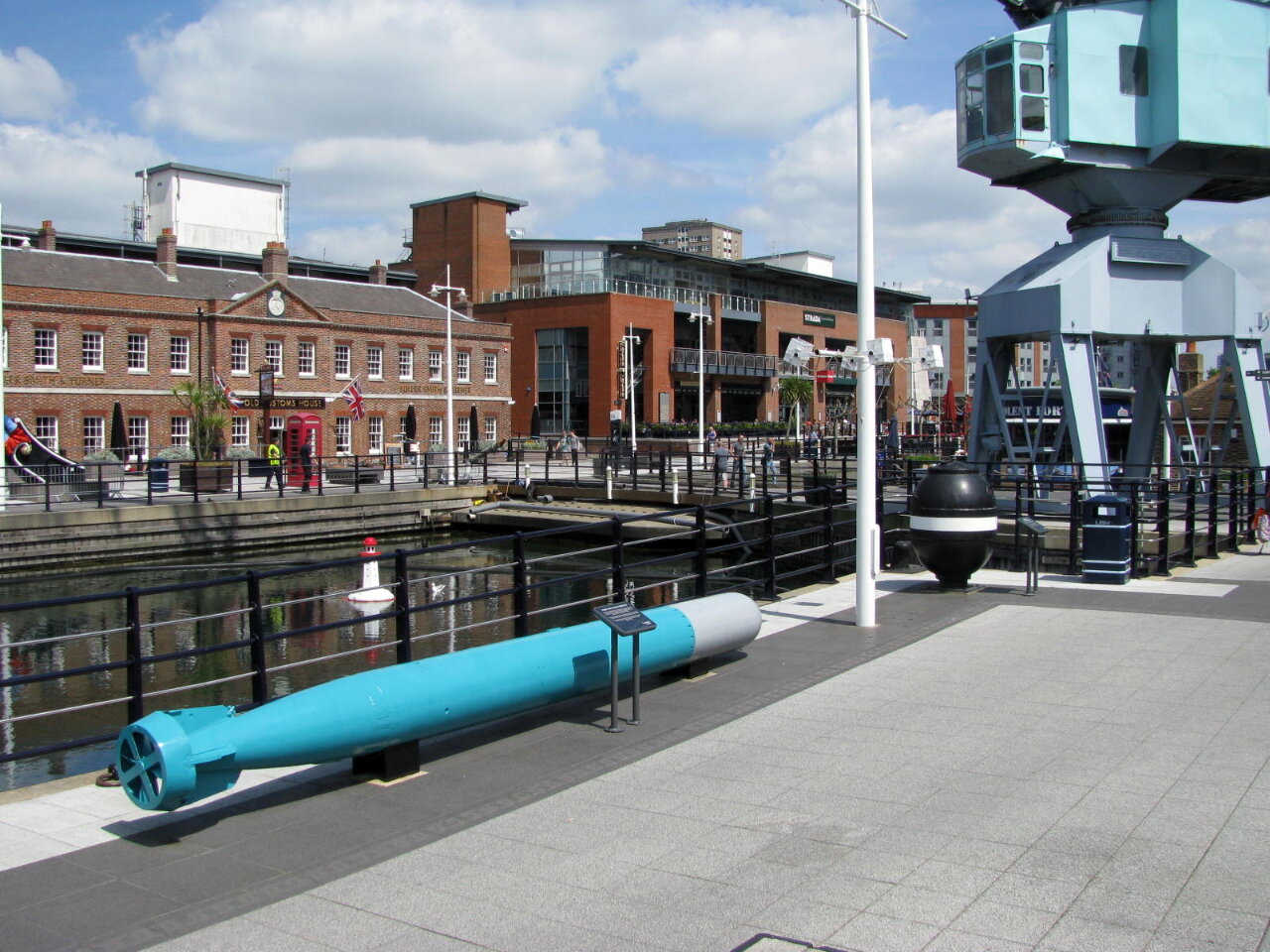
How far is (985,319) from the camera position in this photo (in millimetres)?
23859

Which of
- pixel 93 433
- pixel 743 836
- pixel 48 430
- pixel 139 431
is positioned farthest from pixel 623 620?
pixel 139 431

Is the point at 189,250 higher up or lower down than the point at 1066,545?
higher up

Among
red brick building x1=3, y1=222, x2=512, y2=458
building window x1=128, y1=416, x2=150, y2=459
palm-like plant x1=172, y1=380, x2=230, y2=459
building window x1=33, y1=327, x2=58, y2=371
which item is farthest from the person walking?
building window x1=33, y1=327, x2=58, y2=371

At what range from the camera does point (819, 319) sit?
91.3m

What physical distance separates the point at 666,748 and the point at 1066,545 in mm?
12359

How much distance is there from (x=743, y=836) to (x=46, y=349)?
45.0 metres

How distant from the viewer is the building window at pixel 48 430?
43106mm

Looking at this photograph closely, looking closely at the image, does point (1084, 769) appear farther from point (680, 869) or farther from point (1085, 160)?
point (1085, 160)

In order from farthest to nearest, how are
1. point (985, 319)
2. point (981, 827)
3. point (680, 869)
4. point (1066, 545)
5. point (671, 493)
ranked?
1. point (671, 493)
2. point (985, 319)
3. point (1066, 545)
4. point (981, 827)
5. point (680, 869)

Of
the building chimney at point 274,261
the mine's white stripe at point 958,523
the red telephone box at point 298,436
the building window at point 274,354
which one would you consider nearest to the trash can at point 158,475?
the red telephone box at point 298,436

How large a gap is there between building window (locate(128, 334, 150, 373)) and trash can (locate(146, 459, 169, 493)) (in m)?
14.8

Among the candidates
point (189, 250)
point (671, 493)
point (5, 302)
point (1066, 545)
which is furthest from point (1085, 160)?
point (189, 250)

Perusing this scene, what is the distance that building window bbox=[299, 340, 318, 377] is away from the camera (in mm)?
51750

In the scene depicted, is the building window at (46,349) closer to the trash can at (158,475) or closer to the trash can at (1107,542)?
the trash can at (158,475)
